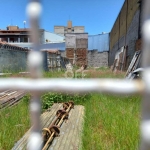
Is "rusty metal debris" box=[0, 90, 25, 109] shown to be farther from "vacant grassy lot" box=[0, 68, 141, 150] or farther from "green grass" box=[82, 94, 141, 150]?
"green grass" box=[82, 94, 141, 150]

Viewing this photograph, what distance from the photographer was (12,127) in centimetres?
217

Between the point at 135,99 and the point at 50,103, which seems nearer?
the point at 135,99

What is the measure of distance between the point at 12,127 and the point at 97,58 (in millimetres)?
16978

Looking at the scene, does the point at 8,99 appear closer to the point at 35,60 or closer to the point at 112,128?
the point at 112,128

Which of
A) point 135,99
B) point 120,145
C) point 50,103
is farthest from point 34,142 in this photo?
point 50,103

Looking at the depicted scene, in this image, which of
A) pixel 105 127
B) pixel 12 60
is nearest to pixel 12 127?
pixel 105 127

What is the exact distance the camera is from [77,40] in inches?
593

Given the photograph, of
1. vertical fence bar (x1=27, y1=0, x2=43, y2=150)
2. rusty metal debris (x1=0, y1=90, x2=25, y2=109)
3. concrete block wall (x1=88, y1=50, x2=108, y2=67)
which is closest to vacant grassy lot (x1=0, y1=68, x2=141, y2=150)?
rusty metal debris (x1=0, y1=90, x2=25, y2=109)

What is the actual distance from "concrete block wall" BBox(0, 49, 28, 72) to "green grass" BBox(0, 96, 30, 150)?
478 cm

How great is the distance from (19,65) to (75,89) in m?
8.86

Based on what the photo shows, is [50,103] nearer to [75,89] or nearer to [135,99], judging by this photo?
[135,99]

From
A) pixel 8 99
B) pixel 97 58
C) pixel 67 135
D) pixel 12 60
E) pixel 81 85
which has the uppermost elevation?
pixel 97 58

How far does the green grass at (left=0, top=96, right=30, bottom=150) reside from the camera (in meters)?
1.81

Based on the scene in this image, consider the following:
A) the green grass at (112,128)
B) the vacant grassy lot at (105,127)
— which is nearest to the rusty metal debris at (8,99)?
the vacant grassy lot at (105,127)
